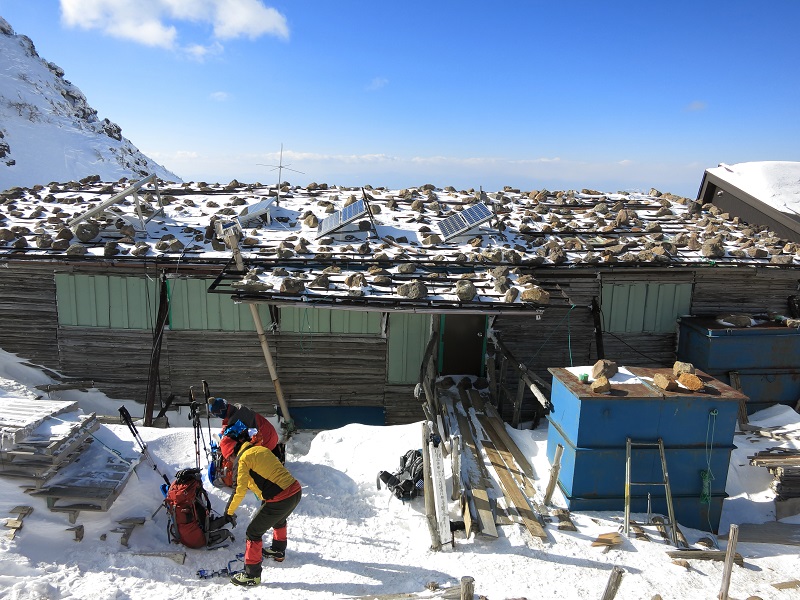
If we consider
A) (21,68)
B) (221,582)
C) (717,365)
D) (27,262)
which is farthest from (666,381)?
(21,68)

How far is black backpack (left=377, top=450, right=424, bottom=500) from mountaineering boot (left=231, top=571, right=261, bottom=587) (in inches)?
95.5

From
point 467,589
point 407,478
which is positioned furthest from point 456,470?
point 467,589

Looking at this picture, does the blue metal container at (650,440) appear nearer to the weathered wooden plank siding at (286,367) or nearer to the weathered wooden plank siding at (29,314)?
the weathered wooden plank siding at (286,367)

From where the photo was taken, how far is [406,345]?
1085cm

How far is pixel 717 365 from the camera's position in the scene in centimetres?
1048

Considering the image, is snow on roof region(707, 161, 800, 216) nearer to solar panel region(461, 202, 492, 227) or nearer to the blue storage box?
solar panel region(461, 202, 492, 227)

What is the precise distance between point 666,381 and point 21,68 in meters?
58.0

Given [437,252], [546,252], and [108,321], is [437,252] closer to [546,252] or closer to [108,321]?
[546,252]

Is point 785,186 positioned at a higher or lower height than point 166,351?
higher

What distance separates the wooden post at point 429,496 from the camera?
21.6 ft

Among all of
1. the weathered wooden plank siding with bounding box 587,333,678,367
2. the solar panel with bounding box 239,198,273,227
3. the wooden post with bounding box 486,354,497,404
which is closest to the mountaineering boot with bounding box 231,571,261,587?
the wooden post with bounding box 486,354,497,404

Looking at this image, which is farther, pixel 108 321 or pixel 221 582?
pixel 108 321

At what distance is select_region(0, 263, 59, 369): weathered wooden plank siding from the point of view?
10.5 m

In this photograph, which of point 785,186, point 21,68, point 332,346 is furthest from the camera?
point 21,68
